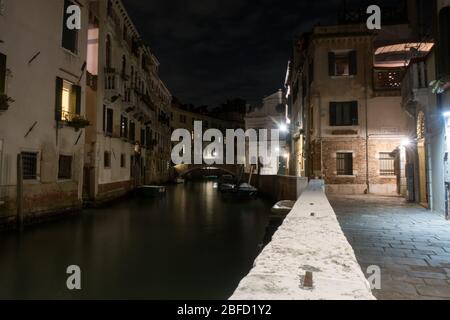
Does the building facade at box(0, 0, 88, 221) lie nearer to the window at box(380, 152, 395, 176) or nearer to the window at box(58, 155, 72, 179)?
the window at box(58, 155, 72, 179)

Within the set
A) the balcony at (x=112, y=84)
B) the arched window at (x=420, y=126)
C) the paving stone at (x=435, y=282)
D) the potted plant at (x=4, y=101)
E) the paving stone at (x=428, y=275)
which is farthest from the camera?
the balcony at (x=112, y=84)

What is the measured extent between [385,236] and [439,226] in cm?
212

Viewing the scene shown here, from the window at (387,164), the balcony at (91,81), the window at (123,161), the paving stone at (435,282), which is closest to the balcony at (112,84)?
the balcony at (91,81)

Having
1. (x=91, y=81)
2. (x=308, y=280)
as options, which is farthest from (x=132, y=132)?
(x=308, y=280)

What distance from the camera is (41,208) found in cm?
1382

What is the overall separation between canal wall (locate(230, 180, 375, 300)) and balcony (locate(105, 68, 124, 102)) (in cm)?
1921

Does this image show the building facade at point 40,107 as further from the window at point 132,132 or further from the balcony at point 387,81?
the balcony at point 387,81

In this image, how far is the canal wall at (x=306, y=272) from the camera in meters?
2.19

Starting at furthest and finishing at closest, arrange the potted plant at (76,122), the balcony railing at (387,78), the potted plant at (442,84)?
1. the balcony railing at (387,78)
2. the potted plant at (76,122)
3. the potted plant at (442,84)

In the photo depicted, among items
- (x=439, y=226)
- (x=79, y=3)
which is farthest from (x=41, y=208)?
(x=439, y=226)

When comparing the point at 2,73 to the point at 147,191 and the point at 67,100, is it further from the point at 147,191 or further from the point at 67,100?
the point at 147,191

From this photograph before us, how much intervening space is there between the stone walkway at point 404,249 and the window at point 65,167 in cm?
1333

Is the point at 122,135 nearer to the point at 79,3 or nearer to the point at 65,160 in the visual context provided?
the point at 65,160

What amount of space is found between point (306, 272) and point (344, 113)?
17716 millimetres
